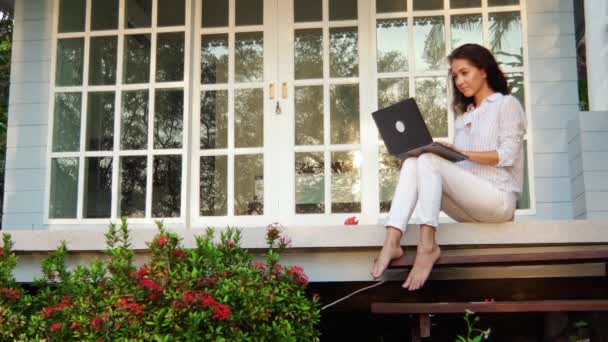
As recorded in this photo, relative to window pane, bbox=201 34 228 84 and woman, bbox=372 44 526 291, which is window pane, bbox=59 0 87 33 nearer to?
window pane, bbox=201 34 228 84

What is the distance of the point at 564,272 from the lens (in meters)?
3.48

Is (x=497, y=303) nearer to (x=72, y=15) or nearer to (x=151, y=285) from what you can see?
(x=151, y=285)

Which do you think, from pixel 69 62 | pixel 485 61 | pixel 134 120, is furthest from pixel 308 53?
pixel 485 61

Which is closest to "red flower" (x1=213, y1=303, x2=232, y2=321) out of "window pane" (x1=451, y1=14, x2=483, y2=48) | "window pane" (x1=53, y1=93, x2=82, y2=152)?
"window pane" (x1=53, y1=93, x2=82, y2=152)

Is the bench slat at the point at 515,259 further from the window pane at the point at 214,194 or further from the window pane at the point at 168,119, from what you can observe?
the window pane at the point at 168,119

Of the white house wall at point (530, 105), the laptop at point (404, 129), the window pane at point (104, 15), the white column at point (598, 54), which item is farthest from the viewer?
the window pane at point (104, 15)

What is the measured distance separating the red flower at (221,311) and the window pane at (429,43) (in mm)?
2691

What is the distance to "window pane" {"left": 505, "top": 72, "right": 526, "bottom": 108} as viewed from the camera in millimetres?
4891

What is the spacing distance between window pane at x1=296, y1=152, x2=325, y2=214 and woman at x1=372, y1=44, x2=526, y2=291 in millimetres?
1551

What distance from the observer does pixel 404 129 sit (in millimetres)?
3285

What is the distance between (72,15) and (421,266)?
3338 mm

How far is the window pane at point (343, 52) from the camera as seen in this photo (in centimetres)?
512

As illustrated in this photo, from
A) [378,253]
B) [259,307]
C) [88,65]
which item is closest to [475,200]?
[378,253]

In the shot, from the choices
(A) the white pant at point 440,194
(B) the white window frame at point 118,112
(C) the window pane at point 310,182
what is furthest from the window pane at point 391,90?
(A) the white pant at point 440,194
